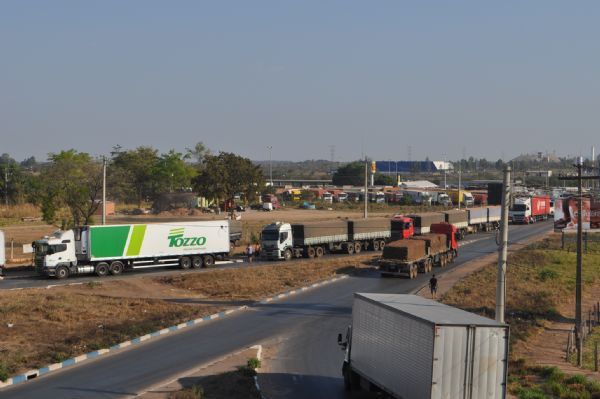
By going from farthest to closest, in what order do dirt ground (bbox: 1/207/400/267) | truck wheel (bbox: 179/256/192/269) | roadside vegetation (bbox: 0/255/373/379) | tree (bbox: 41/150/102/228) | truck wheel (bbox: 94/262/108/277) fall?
tree (bbox: 41/150/102/228) → dirt ground (bbox: 1/207/400/267) → truck wheel (bbox: 179/256/192/269) → truck wheel (bbox: 94/262/108/277) → roadside vegetation (bbox: 0/255/373/379)

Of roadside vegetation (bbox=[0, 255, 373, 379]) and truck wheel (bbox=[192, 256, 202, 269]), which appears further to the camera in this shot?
truck wheel (bbox=[192, 256, 202, 269])

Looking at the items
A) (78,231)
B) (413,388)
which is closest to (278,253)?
(78,231)

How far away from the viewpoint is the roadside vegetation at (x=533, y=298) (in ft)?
72.8

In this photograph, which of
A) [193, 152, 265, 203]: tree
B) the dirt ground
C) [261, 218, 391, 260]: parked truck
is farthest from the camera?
[193, 152, 265, 203]: tree

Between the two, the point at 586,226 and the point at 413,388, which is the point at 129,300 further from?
the point at 586,226

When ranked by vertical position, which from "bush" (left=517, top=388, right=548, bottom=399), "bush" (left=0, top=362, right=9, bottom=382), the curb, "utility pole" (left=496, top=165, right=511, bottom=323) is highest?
"utility pole" (left=496, top=165, right=511, bottom=323)

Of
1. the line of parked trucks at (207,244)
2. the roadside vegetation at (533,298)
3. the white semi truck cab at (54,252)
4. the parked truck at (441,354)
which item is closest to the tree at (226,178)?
the line of parked trucks at (207,244)

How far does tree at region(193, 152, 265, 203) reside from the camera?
90875 millimetres

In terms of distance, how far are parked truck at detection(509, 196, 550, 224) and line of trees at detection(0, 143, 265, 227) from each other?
36.1 metres

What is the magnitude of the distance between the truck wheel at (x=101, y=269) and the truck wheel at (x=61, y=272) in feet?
5.95

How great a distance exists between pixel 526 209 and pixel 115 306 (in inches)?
3080

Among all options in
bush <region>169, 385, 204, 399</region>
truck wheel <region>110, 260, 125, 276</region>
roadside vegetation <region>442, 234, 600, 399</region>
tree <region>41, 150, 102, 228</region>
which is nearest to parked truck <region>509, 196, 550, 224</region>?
roadside vegetation <region>442, 234, 600, 399</region>

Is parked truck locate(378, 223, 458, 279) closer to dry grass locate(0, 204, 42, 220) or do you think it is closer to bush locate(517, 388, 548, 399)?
bush locate(517, 388, 548, 399)

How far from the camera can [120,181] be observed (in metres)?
79.8
